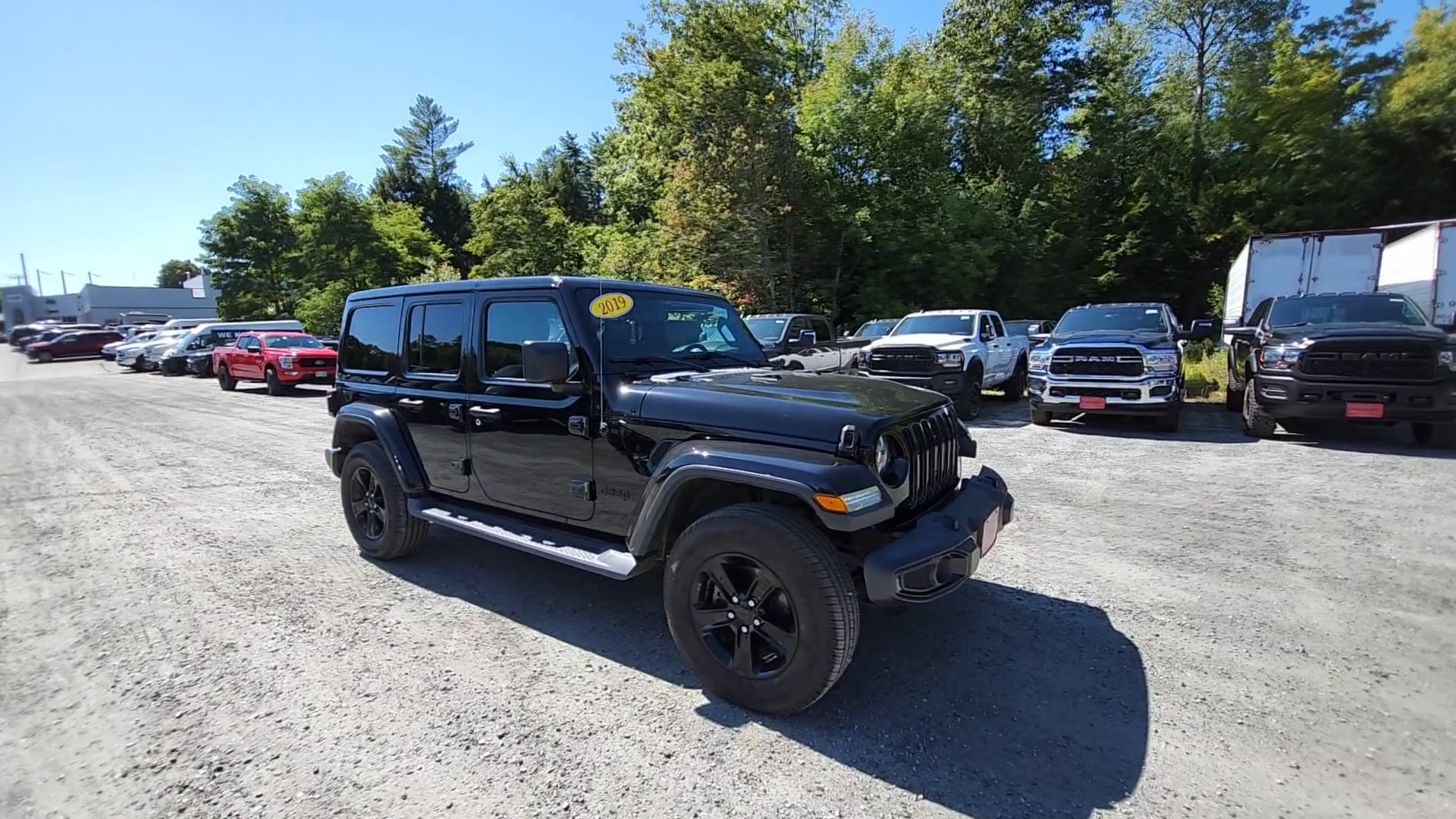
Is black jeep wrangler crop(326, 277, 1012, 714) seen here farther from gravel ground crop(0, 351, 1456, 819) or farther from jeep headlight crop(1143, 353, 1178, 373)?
jeep headlight crop(1143, 353, 1178, 373)

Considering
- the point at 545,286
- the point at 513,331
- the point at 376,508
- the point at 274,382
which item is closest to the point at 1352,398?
the point at 545,286

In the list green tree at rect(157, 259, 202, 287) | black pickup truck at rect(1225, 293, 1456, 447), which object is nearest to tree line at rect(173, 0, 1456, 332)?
black pickup truck at rect(1225, 293, 1456, 447)

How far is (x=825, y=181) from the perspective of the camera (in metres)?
22.3

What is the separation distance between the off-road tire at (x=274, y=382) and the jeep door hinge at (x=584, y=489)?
16625 millimetres

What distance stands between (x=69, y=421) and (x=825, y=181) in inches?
787

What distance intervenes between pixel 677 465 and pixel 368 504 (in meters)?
3.07

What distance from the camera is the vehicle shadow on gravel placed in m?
2.41

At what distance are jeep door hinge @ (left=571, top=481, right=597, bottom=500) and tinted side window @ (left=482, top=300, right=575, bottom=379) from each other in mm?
691

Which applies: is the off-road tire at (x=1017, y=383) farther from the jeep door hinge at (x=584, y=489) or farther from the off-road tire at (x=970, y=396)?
the jeep door hinge at (x=584, y=489)

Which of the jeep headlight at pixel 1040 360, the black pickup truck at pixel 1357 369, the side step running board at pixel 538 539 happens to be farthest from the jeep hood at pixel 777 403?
the jeep headlight at pixel 1040 360

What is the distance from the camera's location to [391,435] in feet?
14.9

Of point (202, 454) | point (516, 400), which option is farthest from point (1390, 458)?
point (202, 454)

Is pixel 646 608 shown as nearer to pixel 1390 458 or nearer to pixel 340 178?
pixel 1390 458

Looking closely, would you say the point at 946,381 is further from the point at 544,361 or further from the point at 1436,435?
the point at 544,361
